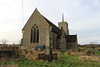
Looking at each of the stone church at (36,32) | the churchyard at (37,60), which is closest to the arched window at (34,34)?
the stone church at (36,32)

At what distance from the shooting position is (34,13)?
86.7 feet

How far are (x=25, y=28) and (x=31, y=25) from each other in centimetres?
188

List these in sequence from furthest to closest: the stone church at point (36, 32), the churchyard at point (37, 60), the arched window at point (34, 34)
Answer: the arched window at point (34, 34) → the stone church at point (36, 32) → the churchyard at point (37, 60)

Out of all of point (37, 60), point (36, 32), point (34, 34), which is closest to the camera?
point (37, 60)

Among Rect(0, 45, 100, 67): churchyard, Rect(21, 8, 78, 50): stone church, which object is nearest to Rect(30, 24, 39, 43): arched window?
Rect(21, 8, 78, 50): stone church

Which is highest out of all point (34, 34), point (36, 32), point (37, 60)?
point (36, 32)

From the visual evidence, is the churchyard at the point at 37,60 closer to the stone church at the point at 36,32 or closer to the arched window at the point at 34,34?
the stone church at the point at 36,32

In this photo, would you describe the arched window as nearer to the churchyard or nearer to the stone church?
the stone church

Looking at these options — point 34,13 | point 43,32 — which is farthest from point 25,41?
point 34,13

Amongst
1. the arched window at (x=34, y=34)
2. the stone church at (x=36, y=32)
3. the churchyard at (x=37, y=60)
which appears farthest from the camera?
the arched window at (x=34, y=34)

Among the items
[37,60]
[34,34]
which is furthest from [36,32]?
[37,60]

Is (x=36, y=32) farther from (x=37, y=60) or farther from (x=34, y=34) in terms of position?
(x=37, y=60)

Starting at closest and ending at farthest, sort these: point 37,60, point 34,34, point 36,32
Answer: point 37,60, point 36,32, point 34,34

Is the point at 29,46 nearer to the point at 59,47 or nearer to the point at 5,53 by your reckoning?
the point at 59,47
